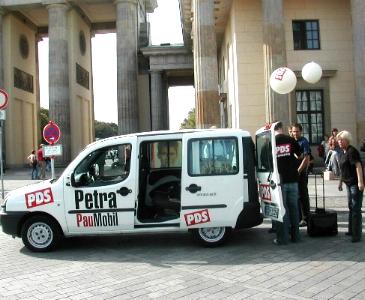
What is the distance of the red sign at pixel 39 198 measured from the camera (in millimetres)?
8141

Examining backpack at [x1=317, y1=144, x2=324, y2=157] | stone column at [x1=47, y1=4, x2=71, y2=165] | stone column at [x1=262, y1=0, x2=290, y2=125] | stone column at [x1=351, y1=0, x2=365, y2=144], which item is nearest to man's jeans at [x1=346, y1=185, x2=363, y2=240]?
stone column at [x1=262, y1=0, x2=290, y2=125]

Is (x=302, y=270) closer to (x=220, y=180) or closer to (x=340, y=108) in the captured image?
(x=220, y=180)

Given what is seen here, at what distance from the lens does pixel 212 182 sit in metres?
7.96

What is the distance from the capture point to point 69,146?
37344 mm

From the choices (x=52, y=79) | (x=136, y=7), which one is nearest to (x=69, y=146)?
(x=52, y=79)

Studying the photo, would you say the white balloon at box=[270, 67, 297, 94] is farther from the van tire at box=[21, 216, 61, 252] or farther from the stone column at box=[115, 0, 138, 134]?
the stone column at box=[115, 0, 138, 134]

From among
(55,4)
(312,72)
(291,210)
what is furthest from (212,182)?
(55,4)

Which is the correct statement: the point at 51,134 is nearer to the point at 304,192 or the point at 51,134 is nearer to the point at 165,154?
the point at 165,154

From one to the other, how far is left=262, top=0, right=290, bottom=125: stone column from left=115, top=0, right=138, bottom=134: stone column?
17.0 meters

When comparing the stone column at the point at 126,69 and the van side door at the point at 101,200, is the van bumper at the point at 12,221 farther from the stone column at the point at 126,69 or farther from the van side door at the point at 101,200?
the stone column at the point at 126,69

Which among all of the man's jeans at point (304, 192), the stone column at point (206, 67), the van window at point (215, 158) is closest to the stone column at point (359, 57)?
the stone column at point (206, 67)

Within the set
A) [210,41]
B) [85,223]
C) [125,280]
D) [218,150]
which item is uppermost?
[210,41]

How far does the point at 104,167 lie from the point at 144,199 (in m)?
0.91

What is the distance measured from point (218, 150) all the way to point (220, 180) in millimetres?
502
